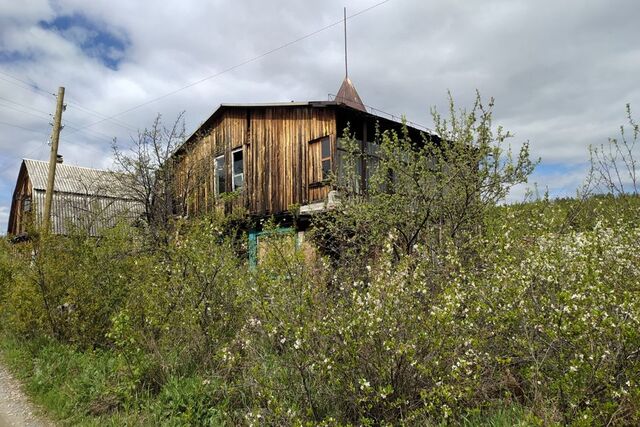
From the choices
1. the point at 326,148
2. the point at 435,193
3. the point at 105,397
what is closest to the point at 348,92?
the point at 326,148

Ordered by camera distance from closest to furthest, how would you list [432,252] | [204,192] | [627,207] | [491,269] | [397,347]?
1. [397,347]
2. [491,269]
3. [432,252]
4. [627,207]
5. [204,192]

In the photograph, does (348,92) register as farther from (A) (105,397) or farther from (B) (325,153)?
(A) (105,397)

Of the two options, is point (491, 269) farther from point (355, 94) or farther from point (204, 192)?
point (355, 94)

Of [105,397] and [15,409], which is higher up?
[105,397]

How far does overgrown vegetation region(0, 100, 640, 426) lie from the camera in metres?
3.53

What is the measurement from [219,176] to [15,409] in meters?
13.0

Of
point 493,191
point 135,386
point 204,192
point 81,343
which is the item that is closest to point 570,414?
point 493,191

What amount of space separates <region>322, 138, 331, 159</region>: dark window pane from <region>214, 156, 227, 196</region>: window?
5.06 m

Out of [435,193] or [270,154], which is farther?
[270,154]

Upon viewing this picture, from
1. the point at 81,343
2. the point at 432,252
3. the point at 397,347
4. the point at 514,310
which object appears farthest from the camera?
the point at 81,343

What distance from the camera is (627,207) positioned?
6340mm

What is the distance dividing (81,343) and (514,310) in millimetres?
6707

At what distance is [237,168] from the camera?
17953 mm

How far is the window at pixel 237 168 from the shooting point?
1758cm
